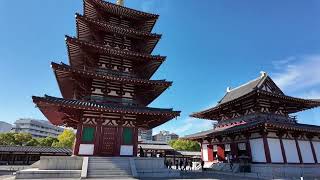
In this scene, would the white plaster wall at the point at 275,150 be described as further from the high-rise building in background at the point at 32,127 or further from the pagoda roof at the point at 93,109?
the high-rise building in background at the point at 32,127

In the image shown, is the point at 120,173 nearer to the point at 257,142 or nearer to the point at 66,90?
the point at 66,90

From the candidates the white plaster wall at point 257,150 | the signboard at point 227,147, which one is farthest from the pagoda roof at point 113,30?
the signboard at point 227,147

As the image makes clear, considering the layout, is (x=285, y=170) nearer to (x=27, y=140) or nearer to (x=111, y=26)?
(x=111, y=26)

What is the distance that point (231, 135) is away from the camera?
28.8m

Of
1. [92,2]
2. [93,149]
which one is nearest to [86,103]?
[93,149]

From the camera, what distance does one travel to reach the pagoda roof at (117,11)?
23.2 m

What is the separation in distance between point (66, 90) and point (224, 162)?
21.5 m

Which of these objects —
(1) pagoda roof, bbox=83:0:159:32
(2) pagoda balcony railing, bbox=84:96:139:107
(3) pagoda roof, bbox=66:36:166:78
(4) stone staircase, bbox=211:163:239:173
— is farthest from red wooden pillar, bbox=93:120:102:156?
(4) stone staircase, bbox=211:163:239:173

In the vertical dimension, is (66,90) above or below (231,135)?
above

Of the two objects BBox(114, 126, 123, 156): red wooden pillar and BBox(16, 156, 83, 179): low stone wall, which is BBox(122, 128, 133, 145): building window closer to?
BBox(114, 126, 123, 156): red wooden pillar

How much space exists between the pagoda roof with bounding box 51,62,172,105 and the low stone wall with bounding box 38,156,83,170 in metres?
6.73

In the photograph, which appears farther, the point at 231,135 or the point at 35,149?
the point at 35,149

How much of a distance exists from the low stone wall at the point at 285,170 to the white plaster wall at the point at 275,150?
799 mm

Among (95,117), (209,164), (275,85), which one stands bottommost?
(209,164)
